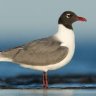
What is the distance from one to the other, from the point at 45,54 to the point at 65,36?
0.52 meters

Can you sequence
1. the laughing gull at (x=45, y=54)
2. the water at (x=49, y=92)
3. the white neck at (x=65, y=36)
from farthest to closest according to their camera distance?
the white neck at (x=65, y=36)
the laughing gull at (x=45, y=54)
the water at (x=49, y=92)

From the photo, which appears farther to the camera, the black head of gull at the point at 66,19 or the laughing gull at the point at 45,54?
the black head of gull at the point at 66,19

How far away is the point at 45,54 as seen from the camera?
14477 mm

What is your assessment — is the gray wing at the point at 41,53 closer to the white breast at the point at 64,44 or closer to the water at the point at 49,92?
the white breast at the point at 64,44

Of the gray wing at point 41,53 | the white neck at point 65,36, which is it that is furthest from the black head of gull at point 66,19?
the gray wing at point 41,53

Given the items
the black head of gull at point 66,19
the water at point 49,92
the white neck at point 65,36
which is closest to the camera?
the water at point 49,92

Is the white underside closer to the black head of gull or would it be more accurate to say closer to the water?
the black head of gull

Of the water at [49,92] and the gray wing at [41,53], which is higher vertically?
the gray wing at [41,53]

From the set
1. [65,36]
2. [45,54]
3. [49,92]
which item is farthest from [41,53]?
[49,92]

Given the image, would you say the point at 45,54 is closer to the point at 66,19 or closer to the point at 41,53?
the point at 41,53

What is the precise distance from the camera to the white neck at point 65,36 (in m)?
14.5

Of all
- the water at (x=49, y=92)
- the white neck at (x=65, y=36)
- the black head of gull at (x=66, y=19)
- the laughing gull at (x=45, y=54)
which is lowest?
the water at (x=49, y=92)

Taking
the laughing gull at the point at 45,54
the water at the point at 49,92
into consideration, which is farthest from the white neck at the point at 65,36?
the water at the point at 49,92

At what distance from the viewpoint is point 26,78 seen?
56.5 ft
